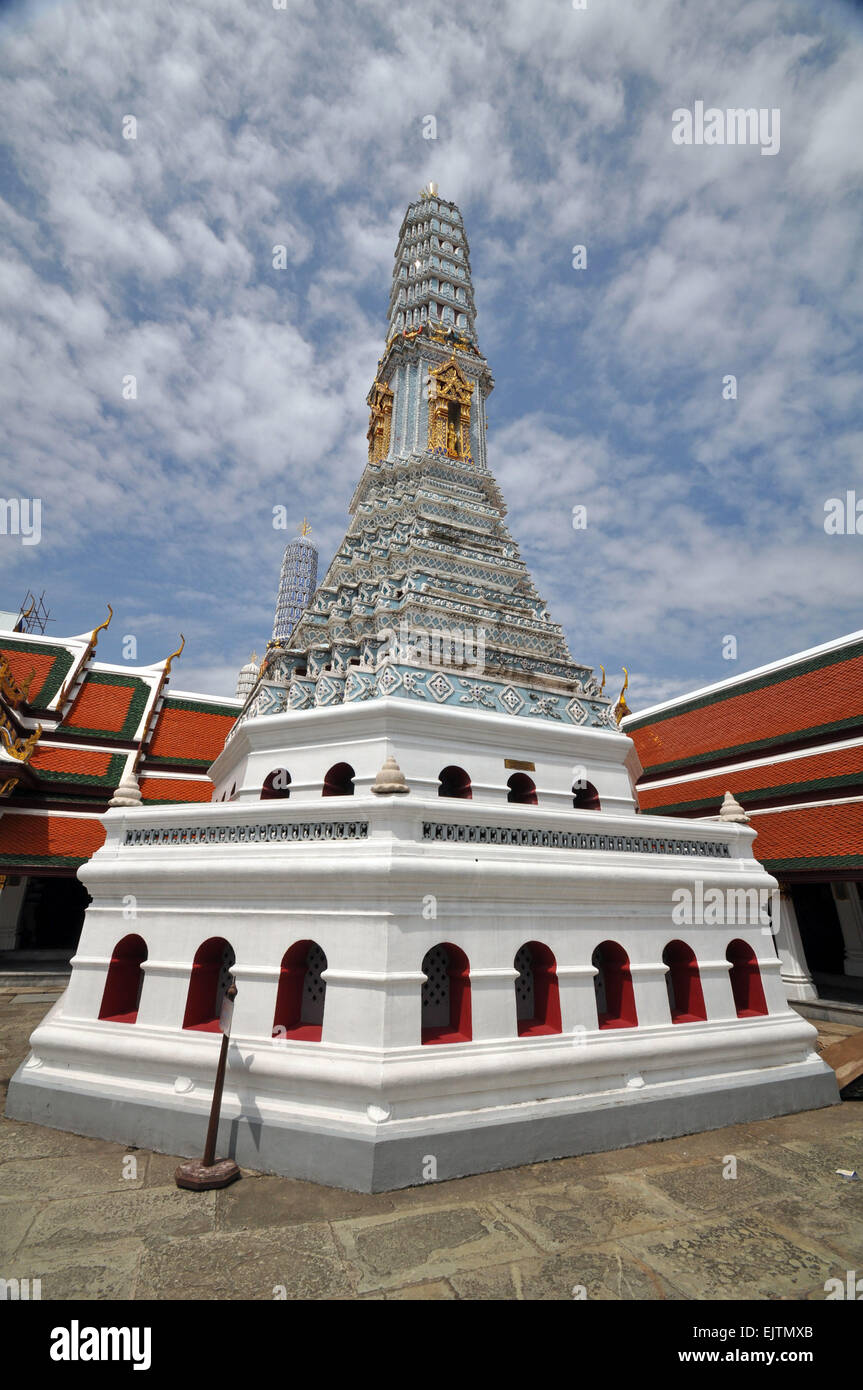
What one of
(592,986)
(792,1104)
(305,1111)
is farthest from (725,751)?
(305,1111)

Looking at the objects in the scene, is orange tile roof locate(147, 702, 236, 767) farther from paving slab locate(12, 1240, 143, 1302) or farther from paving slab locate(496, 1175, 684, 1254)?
paving slab locate(496, 1175, 684, 1254)

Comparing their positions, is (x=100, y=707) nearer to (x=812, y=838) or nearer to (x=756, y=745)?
(x=756, y=745)

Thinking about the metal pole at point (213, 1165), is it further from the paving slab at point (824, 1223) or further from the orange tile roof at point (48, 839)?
the orange tile roof at point (48, 839)

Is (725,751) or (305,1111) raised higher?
(725,751)

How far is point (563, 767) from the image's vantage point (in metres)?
12.3

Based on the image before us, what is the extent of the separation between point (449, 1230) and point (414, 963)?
7.91 feet

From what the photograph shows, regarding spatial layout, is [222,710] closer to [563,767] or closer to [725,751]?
[563,767]

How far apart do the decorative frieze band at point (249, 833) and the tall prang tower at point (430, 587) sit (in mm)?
3610

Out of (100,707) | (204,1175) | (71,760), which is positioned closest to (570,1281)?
(204,1175)

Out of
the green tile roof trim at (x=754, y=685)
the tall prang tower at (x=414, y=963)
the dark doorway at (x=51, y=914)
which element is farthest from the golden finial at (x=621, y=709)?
the dark doorway at (x=51, y=914)

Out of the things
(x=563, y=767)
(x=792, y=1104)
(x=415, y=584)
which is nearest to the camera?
(x=792, y=1104)

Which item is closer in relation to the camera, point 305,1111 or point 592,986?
point 305,1111

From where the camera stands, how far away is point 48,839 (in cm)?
1788
